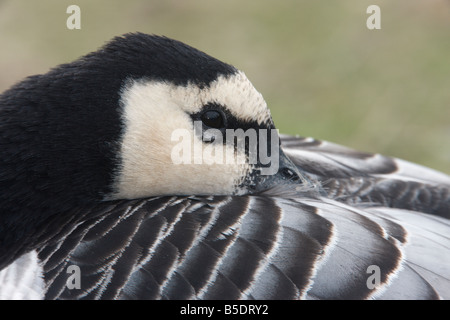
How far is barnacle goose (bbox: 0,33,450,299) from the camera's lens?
1.57 metres

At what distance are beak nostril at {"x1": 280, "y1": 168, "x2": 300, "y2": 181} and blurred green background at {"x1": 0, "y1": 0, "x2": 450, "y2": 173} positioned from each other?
212 cm

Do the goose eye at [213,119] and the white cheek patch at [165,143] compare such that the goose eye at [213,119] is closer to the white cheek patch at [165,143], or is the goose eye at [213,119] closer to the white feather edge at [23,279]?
the white cheek patch at [165,143]

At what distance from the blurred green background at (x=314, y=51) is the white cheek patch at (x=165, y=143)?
234cm

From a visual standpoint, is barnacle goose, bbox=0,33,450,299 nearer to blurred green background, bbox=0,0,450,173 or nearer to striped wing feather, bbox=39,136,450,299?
striped wing feather, bbox=39,136,450,299

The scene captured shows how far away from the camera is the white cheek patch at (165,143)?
6.14ft

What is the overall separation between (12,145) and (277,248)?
85cm

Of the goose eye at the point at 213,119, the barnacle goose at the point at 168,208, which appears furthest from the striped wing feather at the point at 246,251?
the goose eye at the point at 213,119

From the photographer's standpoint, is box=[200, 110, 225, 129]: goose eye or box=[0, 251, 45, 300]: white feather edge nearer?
box=[0, 251, 45, 300]: white feather edge

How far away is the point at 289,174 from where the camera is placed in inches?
80.7

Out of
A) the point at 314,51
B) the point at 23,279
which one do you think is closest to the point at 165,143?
the point at 23,279

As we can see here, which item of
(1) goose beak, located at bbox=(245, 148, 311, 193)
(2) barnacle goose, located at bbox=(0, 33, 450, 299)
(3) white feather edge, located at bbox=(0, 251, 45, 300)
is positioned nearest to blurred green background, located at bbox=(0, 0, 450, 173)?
(1) goose beak, located at bbox=(245, 148, 311, 193)

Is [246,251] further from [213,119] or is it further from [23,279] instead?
[23,279]
